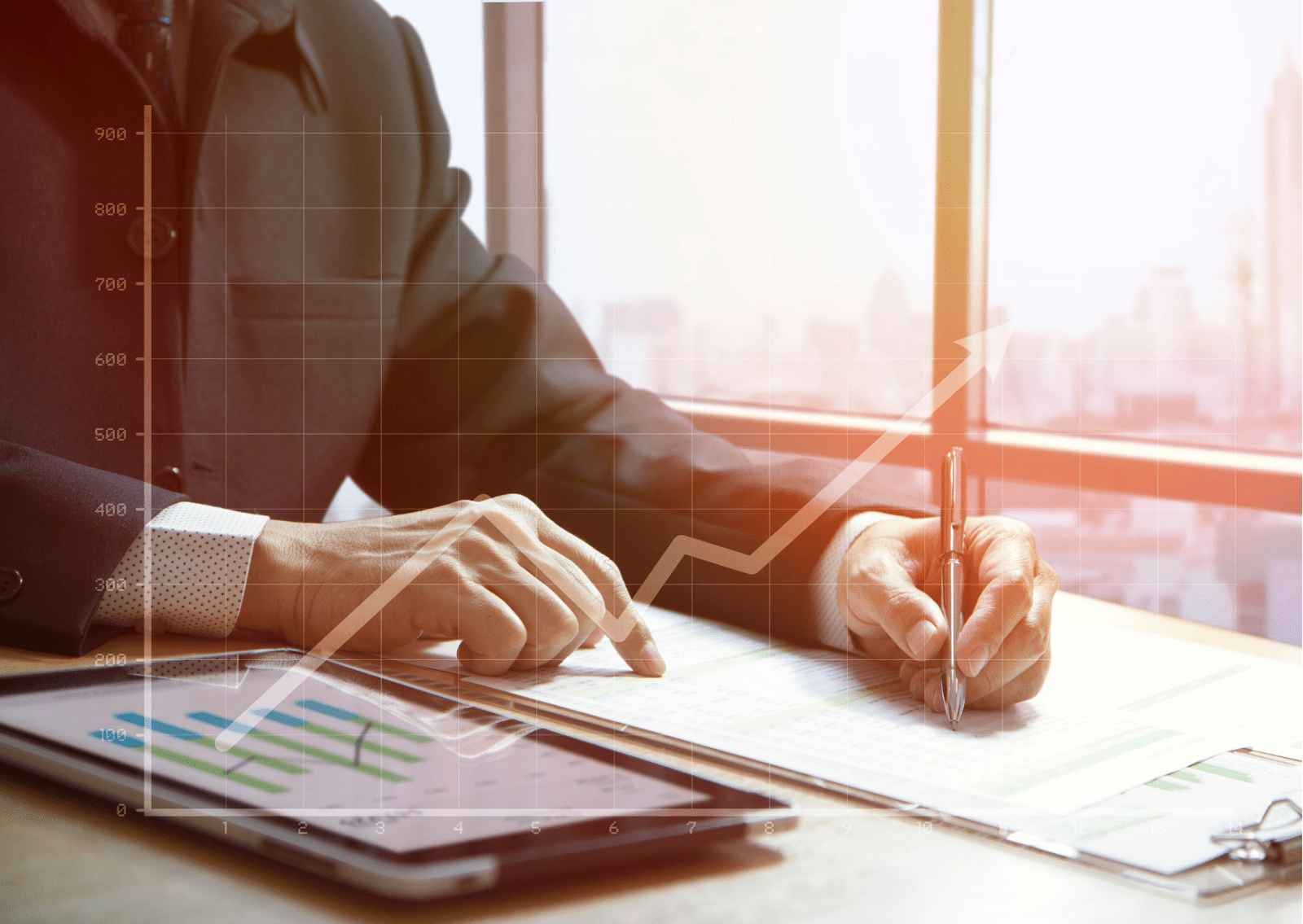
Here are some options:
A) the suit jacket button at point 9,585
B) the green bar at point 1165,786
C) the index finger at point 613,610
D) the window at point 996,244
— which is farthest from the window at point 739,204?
the suit jacket button at point 9,585

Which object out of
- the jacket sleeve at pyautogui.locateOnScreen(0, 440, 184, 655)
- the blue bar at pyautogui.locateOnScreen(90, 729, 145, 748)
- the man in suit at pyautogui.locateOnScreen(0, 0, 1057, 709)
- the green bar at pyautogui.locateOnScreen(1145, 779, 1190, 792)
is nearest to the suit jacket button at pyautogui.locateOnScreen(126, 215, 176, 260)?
the man in suit at pyautogui.locateOnScreen(0, 0, 1057, 709)

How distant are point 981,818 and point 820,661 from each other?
0.19 m

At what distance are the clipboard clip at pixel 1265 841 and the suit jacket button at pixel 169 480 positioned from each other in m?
0.60

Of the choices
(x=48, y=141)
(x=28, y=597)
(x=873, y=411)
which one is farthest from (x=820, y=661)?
(x=48, y=141)

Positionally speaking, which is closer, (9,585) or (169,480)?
(9,585)

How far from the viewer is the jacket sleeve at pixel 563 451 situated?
20.9 inches

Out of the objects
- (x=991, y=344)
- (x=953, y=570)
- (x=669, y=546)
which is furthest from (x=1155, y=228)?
(x=669, y=546)

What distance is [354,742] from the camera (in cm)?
32

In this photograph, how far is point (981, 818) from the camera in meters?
0.30

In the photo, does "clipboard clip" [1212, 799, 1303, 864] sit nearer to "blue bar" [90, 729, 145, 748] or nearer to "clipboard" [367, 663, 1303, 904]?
"clipboard" [367, 663, 1303, 904]

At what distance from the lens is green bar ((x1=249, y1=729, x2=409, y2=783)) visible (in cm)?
30

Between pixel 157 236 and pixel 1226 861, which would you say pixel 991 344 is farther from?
pixel 157 236

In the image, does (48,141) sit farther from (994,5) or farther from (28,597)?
(994,5)

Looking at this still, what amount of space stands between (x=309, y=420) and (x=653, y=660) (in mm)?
398
